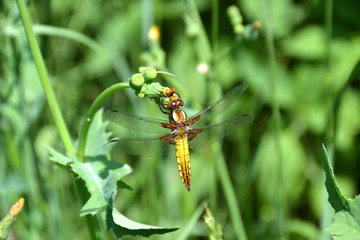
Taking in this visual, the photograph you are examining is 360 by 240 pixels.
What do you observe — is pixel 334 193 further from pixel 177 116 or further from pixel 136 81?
pixel 177 116

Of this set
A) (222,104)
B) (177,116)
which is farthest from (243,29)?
(177,116)

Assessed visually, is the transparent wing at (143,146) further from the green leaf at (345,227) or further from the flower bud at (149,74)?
the green leaf at (345,227)

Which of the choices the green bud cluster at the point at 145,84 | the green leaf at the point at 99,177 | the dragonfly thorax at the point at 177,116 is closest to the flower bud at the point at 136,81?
the green bud cluster at the point at 145,84

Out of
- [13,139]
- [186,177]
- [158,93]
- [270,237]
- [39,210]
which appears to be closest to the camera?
[158,93]

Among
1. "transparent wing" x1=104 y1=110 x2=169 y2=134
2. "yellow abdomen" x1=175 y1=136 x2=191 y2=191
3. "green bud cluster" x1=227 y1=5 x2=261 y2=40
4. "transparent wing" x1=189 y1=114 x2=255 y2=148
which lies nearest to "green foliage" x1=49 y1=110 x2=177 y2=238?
"transparent wing" x1=104 y1=110 x2=169 y2=134

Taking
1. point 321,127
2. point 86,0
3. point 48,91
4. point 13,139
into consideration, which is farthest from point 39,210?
point 321,127

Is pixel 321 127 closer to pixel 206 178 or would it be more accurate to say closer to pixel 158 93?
pixel 206 178
